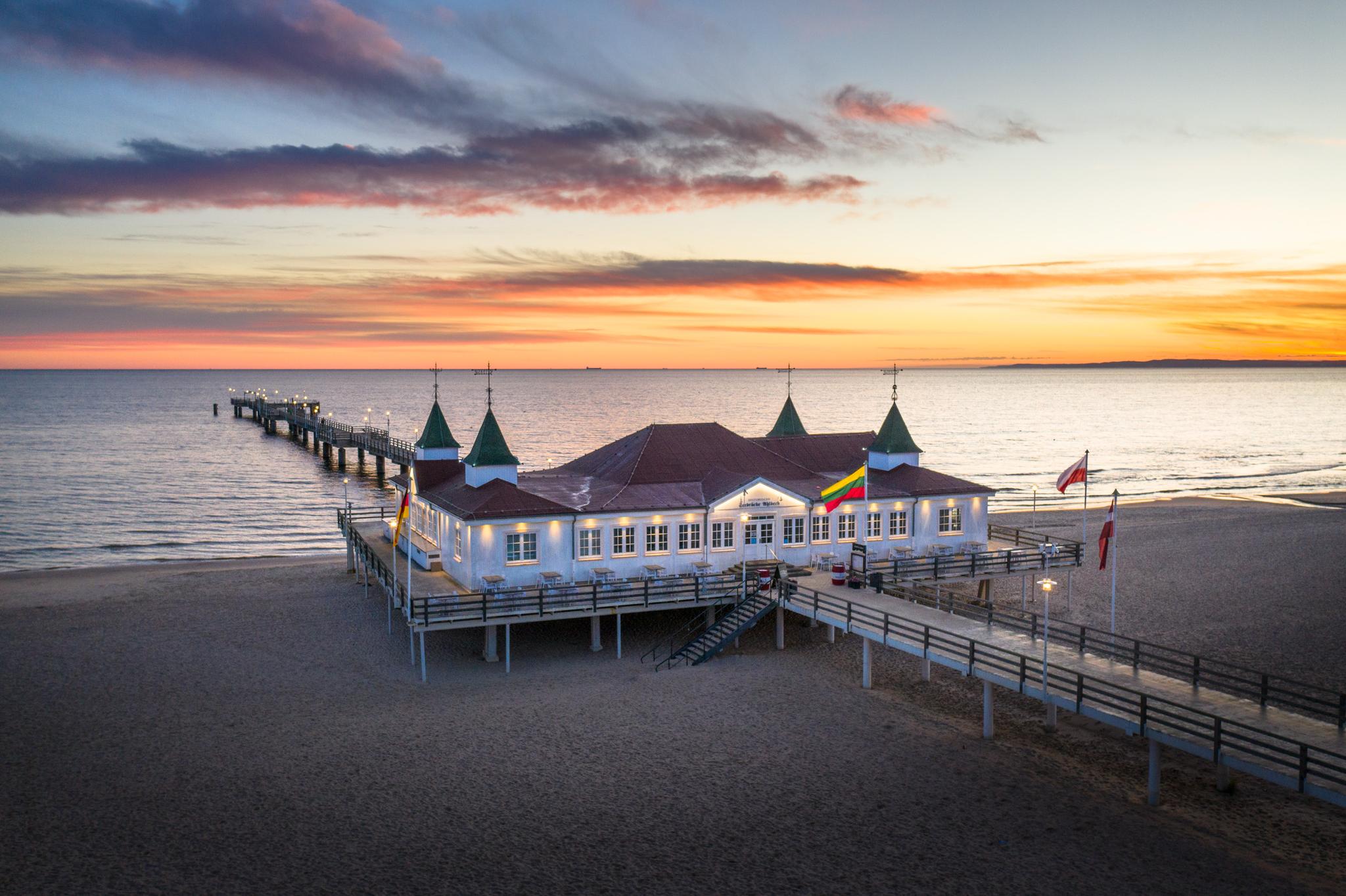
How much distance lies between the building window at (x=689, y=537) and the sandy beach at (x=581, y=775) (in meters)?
2.76

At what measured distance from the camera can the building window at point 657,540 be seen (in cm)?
3098

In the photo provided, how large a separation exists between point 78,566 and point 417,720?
96.7ft

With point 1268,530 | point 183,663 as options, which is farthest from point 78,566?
point 1268,530

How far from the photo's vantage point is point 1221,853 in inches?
663

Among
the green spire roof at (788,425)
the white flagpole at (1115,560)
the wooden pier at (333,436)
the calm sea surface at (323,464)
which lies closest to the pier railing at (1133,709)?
the white flagpole at (1115,560)

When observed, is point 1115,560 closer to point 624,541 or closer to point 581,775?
point 581,775

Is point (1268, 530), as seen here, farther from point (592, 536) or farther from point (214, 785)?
point (214, 785)

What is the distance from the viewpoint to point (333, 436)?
88688 mm

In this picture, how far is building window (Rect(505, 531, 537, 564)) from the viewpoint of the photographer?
2939 centimetres

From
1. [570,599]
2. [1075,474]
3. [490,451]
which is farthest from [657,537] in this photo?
[1075,474]

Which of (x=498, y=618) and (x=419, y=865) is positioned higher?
(x=498, y=618)

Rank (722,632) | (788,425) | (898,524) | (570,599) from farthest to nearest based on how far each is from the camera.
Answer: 1. (788,425)
2. (898,524)
3. (722,632)
4. (570,599)

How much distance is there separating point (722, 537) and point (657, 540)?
221 cm

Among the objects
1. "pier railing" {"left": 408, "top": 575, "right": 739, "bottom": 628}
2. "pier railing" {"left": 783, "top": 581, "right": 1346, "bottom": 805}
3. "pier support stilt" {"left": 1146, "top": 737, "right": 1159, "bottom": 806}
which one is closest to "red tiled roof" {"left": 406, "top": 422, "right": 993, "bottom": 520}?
"pier railing" {"left": 408, "top": 575, "right": 739, "bottom": 628}
